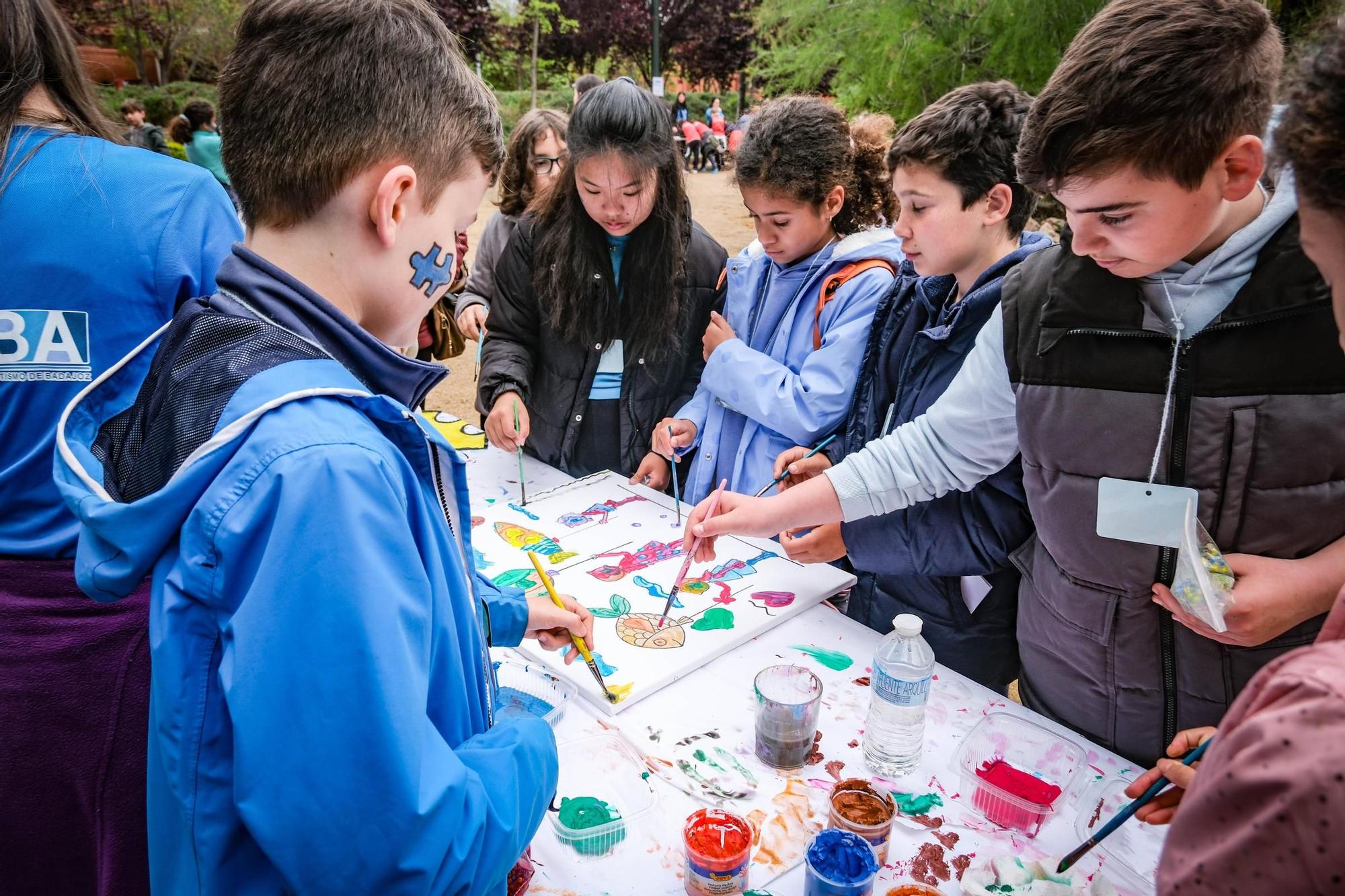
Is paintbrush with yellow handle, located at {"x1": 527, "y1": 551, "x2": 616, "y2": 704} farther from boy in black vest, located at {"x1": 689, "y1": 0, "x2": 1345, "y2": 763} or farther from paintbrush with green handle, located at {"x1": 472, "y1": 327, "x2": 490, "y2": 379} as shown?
paintbrush with green handle, located at {"x1": 472, "y1": 327, "x2": 490, "y2": 379}

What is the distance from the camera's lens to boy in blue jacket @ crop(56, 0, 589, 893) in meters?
0.73

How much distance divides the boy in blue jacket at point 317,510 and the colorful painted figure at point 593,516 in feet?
3.43

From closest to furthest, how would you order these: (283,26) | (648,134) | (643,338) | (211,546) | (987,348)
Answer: (211,546) < (283,26) < (987,348) < (648,134) < (643,338)

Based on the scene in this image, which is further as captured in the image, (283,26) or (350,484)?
(283,26)

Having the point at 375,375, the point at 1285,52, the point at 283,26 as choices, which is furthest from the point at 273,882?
the point at 1285,52

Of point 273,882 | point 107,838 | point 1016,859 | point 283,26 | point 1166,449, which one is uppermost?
point 283,26

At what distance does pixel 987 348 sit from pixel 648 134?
4.34 ft

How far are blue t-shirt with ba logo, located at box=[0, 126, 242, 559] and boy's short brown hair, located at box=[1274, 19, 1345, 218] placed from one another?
161 centimetres

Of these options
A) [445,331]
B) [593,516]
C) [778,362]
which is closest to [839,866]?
[593,516]

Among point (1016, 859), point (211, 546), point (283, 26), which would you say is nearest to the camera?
point (211, 546)

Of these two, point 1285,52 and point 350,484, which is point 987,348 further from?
point 350,484

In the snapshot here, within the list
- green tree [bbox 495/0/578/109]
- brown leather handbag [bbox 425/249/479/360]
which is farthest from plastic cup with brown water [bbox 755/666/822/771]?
green tree [bbox 495/0/578/109]

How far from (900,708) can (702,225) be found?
6.97 meters

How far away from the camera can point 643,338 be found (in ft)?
8.53
